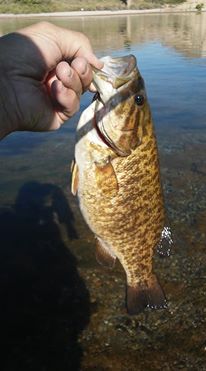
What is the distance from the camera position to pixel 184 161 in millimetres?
12594

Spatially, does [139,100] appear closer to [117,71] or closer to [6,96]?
[117,71]

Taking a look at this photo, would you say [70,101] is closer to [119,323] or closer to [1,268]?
[119,323]

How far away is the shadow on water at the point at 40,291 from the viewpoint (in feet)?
20.6

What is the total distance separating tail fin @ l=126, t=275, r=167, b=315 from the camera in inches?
155

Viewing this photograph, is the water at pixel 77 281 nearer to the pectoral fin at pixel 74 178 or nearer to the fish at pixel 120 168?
the fish at pixel 120 168

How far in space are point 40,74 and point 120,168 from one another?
0.95 m

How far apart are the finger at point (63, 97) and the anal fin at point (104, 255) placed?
115 centimetres

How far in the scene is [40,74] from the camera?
11.2 feet

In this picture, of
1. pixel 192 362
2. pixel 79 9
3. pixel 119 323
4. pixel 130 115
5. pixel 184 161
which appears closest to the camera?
pixel 130 115

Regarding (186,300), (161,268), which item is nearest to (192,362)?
(186,300)

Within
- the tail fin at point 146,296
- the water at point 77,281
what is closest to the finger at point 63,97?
the tail fin at point 146,296

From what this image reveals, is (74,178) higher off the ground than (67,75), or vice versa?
(67,75)

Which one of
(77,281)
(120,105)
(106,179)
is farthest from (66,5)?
(106,179)

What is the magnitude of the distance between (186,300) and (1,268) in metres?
3.37
